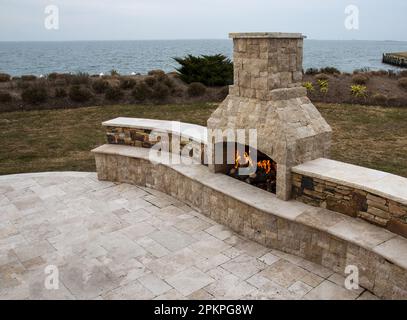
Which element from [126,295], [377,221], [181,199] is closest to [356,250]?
[377,221]

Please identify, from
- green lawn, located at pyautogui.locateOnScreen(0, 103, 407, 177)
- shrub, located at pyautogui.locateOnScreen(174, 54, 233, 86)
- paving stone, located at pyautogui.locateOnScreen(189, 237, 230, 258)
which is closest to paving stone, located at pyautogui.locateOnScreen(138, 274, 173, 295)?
paving stone, located at pyautogui.locateOnScreen(189, 237, 230, 258)

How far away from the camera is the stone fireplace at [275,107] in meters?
5.46

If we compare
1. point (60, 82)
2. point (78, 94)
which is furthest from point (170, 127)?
point (60, 82)

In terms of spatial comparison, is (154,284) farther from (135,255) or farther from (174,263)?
(135,255)

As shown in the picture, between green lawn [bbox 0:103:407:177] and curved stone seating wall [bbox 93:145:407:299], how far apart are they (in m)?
3.72

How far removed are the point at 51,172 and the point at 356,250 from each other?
24.4 ft

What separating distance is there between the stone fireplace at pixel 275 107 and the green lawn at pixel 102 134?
170 inches

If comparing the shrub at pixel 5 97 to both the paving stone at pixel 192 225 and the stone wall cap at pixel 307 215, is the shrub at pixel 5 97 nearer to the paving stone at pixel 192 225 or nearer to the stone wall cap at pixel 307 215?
the stone wall cap at pixel 307 215

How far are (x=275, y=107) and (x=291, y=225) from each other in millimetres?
1814

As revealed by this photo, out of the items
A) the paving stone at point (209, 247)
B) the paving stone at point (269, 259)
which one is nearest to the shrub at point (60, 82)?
the paving stone at point (209, 247)

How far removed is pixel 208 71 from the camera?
69.7ft

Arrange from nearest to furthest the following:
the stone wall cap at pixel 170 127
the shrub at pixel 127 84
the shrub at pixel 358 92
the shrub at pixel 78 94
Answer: the stone wall cap at pixel 170 127, the shrub at pixel 358 92, the shrub at pixel 78 94, the shrub at pixel 127 84

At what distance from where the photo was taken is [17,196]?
25.5 feet
